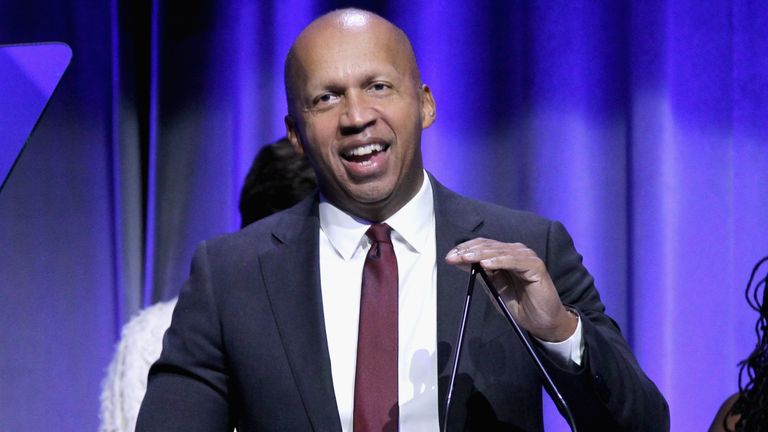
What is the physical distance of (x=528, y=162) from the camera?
2.47m

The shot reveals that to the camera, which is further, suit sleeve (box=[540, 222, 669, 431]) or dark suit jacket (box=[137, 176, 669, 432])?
dark suit jacket (box=[137, 176, 669, 432])

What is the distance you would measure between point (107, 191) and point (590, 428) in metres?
1.86

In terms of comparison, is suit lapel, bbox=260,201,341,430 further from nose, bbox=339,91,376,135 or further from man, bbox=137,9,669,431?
nose, bbox=339,91,376,135

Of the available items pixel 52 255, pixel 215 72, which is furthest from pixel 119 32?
pixel 52 255

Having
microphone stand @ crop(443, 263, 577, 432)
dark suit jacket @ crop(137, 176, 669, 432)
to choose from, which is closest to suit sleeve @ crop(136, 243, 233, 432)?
dark suit jacket @ crop(137, 176, 669, 432)

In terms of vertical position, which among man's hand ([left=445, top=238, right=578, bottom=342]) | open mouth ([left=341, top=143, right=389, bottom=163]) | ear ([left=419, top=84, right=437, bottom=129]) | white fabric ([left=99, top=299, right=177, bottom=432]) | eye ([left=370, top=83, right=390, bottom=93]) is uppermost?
eye ([left=370, top=83, right=390, bottom=93])

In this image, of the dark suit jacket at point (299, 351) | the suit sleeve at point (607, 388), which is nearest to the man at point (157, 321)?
the dark suit jacket at point (299, 351)

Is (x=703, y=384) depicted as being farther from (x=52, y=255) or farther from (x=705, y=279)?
(x=52, y=255)

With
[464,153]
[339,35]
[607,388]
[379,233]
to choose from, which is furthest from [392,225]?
[464,153]

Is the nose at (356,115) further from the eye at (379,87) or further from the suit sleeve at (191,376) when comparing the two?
the suit sleeve at (191,376)

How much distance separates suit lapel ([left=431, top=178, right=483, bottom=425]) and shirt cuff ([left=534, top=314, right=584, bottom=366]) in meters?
0.14

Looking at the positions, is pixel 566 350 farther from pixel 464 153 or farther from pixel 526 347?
pixel 464 153

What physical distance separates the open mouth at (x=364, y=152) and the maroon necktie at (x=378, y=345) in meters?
0.11

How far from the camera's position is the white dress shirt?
135cm
